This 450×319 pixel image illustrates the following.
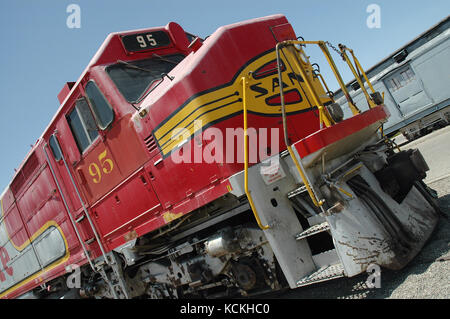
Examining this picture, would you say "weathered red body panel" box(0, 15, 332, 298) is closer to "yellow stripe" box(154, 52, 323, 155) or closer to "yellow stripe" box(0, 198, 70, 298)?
"yellow stripe" box(154, 52, 323, 155)

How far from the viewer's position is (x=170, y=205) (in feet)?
13.5

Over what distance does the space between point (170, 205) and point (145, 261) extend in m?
1.36

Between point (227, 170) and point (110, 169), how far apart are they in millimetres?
2017

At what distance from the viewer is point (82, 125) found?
5016 mm

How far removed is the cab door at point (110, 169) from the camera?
4.40 metres

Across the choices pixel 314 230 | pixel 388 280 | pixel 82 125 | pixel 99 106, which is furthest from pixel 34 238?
pixel 388 280

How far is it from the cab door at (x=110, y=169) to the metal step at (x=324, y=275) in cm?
188

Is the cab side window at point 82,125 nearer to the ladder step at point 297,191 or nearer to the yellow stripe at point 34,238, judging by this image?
the yellow stripe at point 34,238
